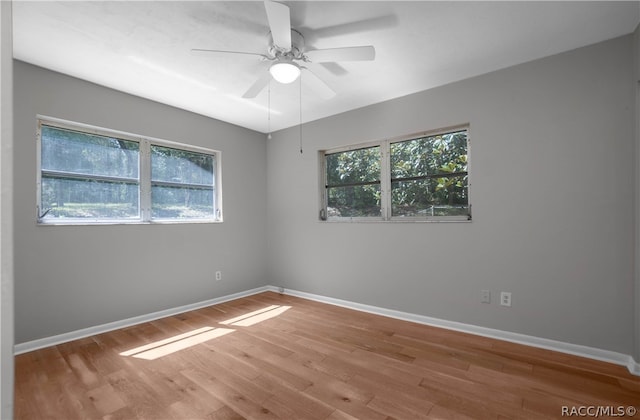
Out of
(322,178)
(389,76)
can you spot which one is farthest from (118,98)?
(389,76)

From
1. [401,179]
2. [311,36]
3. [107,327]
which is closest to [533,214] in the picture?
[401,179]

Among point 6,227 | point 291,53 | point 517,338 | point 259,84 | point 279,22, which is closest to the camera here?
point 6,227

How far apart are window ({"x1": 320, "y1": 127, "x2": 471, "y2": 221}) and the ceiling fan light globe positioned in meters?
1.75

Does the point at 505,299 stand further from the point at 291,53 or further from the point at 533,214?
the point at 291,53

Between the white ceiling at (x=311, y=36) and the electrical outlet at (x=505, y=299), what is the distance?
2135 mm

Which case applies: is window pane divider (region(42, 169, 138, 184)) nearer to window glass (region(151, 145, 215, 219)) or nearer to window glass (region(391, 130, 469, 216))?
window glass (region(151, 145, 215, 219))

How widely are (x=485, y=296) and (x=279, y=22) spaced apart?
115 inches

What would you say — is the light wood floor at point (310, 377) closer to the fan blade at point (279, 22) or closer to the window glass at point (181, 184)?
the window glass at point (181, 184)

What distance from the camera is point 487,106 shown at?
2.81 meters

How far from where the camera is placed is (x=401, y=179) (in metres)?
3.46

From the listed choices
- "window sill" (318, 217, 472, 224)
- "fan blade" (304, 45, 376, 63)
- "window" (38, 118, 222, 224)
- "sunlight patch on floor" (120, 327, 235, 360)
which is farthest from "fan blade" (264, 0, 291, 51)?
"sunlight patch on floor" (120, 327, 235, 360)

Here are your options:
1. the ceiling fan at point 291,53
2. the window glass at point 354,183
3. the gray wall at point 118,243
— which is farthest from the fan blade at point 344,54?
the gray wall at point 118,243

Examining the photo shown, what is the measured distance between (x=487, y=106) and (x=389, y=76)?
39.5 inches

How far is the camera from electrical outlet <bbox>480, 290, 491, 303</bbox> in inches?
109
